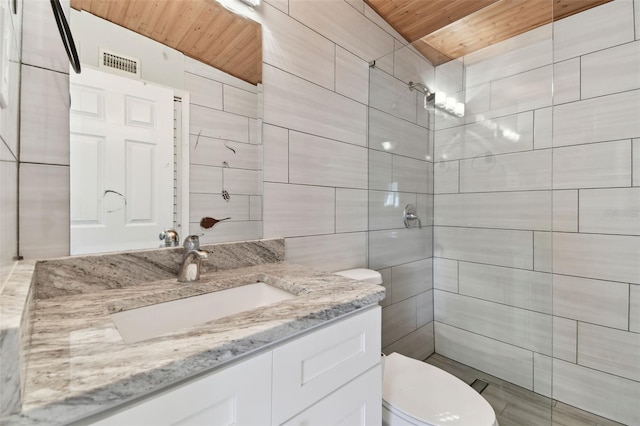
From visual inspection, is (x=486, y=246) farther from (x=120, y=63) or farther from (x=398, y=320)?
(x=120, y=63)

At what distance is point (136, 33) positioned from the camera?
96 centimetres

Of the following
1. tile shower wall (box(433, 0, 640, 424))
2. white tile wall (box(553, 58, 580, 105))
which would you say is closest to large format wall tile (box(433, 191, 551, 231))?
tile shower wall (box(433, 0, 640, 424))

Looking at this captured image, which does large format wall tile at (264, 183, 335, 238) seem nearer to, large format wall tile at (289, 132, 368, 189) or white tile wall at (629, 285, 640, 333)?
large format wall tile at (289, 132, 368, 189)

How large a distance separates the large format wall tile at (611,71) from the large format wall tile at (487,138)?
0.34 m

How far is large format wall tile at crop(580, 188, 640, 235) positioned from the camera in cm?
155

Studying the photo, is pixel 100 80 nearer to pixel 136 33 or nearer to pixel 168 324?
pixel 136 33

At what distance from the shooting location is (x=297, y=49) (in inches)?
54.6

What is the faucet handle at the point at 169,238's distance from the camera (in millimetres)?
996

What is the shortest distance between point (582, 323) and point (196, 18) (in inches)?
96.2

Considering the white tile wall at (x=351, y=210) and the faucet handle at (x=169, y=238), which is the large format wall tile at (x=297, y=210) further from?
the faucet handle at (x=169, y=238)

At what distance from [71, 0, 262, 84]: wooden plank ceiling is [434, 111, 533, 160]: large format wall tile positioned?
53.2 inches

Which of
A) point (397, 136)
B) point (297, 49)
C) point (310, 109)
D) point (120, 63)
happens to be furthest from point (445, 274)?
point (120, 63)

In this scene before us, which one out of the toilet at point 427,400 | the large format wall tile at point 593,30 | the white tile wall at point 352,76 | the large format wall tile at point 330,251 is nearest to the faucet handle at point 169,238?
the large format wall tile at point 330,251

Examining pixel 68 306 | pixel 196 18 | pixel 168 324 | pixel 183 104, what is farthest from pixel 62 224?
pixel 196 18
